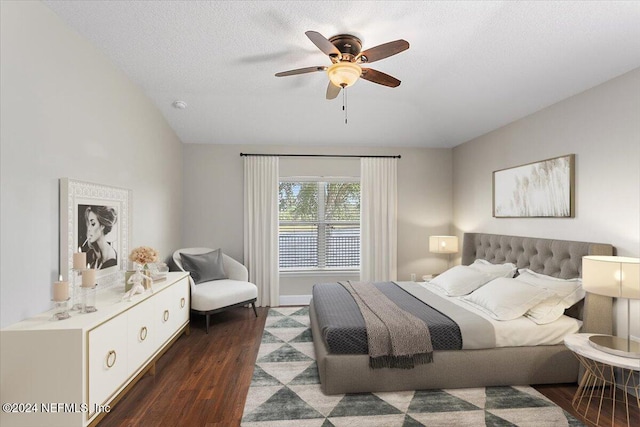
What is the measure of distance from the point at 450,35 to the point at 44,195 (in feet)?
10.0

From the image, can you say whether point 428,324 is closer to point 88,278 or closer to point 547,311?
point 547,311

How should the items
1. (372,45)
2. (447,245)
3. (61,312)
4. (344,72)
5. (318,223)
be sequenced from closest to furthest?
1. (61,312)
2. (344,72)
3. (372,45)
4. (447,245)
5. (318,223)

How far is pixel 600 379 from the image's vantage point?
2379mm

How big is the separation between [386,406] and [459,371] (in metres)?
0.65

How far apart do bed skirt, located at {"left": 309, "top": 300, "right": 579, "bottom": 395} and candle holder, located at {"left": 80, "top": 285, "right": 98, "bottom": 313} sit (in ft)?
5.32

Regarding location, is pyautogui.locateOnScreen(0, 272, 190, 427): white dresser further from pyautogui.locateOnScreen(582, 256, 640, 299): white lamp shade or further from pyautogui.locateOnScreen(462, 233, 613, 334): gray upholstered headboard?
pyautogui.locateOnScreen(462, 233, 613, 334): gray upholstered headboard

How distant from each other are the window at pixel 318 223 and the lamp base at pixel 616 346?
3242mm

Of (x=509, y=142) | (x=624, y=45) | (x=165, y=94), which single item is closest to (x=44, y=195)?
(x=165, y=94)

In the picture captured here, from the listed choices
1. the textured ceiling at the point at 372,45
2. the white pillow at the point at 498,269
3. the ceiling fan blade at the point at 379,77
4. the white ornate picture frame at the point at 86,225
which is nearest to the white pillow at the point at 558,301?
the white pillow at the point at 498,269

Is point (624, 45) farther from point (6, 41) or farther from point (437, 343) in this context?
point (6, 41)

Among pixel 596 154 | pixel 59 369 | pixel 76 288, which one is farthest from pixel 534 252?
pixel 76 288

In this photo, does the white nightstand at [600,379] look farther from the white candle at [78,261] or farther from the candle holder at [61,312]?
the white candle at [78,261]

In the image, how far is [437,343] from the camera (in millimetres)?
2475

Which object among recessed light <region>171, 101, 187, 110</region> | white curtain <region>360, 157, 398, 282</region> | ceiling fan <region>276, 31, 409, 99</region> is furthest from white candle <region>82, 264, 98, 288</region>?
white curtain <region>360, 157, 398, 282</region>
